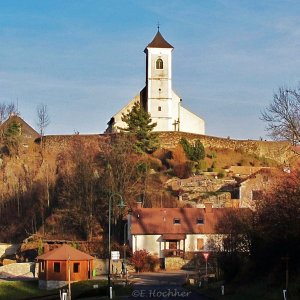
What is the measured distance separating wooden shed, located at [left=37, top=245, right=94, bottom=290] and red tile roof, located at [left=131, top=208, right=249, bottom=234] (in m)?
9.89

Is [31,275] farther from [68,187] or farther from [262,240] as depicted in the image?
[262,240]

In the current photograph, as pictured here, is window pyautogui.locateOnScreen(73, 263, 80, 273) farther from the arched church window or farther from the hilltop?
→ the arched church window

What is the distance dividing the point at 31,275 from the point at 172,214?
12941 mm

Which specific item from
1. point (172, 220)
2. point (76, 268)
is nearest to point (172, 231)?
point (172, 220)

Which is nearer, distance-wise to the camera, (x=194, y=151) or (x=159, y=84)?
(x=194, y=151)

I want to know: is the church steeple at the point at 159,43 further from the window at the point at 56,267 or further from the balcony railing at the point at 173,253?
the window at the point at 56,267

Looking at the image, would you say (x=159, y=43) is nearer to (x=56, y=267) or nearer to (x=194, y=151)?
(x=194, y=151)

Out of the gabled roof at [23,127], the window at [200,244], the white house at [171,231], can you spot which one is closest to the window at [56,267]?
the white house at [171,231]

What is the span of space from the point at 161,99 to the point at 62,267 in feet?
142

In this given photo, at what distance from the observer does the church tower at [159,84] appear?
278ft

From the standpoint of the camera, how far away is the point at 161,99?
84.8 meters

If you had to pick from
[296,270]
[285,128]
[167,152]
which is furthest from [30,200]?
[296,270]

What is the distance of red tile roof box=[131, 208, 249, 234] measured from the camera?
5559cm

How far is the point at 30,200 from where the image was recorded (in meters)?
74.2
